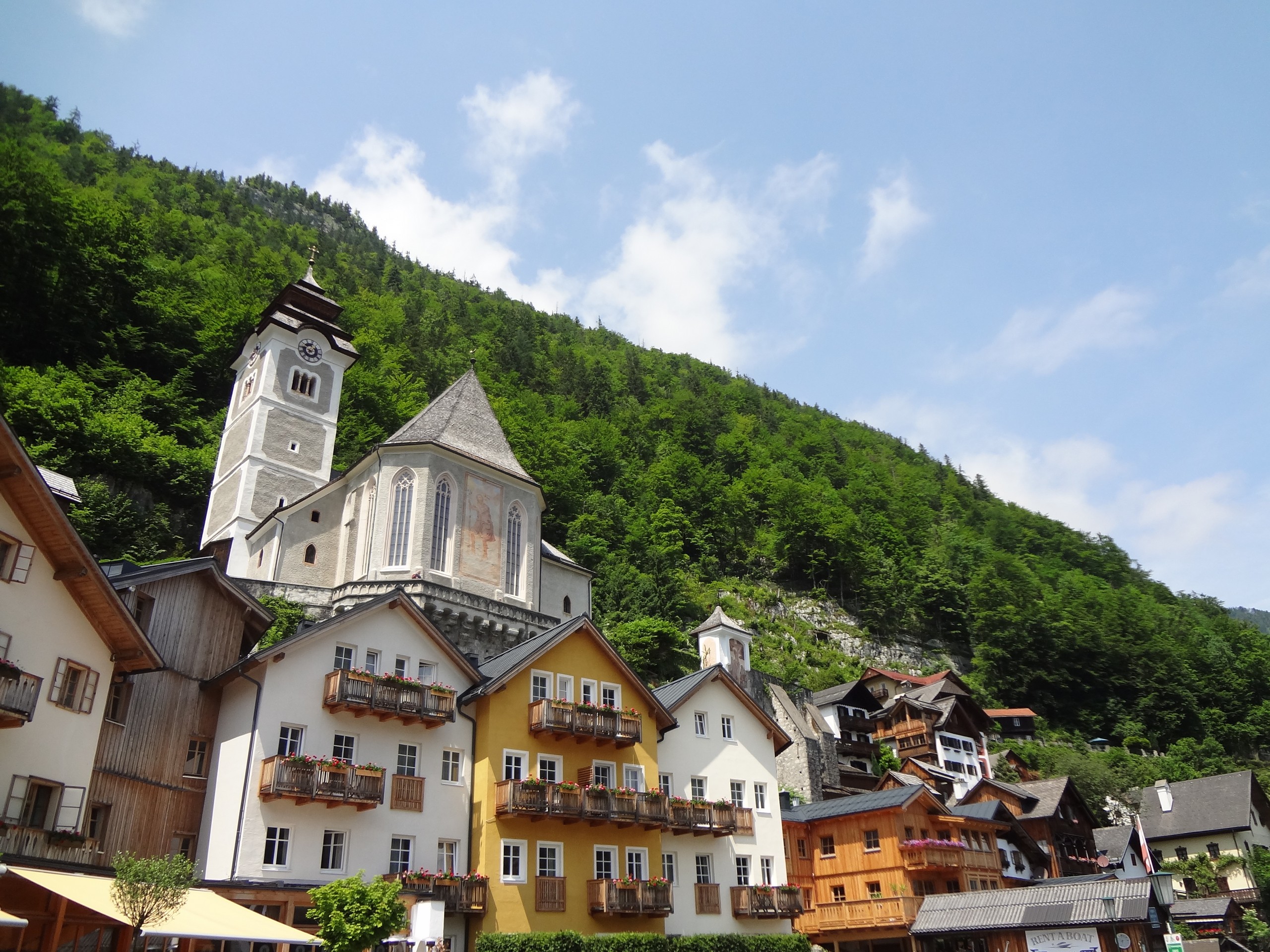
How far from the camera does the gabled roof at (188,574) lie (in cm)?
2353

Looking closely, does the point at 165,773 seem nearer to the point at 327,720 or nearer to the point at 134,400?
the point at 327,720

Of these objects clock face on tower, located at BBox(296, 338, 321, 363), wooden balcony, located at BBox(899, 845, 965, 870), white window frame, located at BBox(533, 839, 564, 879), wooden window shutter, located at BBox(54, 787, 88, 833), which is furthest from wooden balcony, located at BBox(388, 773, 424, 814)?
clock face on tower, located at BBox(296, 338, 321, 363)

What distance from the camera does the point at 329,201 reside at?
154 meters

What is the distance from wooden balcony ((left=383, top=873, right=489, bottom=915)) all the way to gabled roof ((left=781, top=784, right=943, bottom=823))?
15551 millimetres

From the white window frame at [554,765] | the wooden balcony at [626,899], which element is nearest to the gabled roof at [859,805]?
the wooden balcony at [626,899]

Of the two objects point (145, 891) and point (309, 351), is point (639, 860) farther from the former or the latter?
point (309, 351)

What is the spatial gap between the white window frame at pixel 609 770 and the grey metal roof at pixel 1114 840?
106 feet

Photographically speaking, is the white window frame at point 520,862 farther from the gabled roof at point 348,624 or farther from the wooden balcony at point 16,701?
the wooden balcony at point 16,701

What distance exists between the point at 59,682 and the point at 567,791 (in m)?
13.5

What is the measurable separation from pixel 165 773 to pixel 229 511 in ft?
108

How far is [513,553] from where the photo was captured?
46.6 metres

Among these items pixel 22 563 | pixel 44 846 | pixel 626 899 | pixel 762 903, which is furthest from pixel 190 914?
pixel 762 903

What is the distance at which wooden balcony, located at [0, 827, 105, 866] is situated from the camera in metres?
17.4

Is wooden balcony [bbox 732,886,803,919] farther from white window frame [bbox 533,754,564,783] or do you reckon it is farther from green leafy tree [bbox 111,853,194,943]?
green leafy tree [bbox 111,853,194,943]
